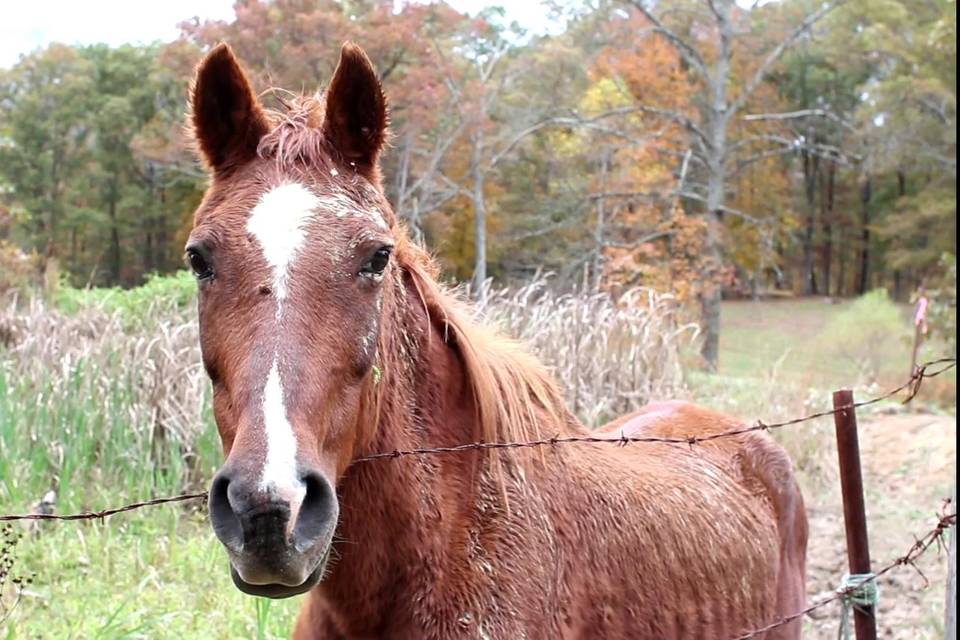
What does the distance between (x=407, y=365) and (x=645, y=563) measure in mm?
961

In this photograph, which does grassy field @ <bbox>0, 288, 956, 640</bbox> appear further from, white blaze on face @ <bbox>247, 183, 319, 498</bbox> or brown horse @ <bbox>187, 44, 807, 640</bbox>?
white blaze on face @ <bbox>247, 183, 319, 498</bbox>

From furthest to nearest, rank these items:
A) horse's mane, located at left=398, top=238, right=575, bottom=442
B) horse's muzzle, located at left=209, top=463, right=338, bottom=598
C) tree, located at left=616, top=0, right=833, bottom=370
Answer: tree, located at left=616, top=0, right=833, bottom=370
horse's mane, located at left=398, top=238, right=575, bottom=442
horse's muzzle, located at left=209, top=463, right=338, bottom=598

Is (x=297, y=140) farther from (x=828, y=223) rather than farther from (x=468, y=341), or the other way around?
(x=828, y=223)

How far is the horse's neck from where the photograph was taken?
1951 millimetres

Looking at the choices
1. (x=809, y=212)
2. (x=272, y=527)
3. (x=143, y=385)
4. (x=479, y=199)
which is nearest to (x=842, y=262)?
(x=809, y=212)

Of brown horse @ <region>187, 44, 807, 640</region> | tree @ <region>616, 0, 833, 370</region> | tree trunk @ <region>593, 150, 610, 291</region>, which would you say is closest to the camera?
brown horse @ <region>187, 44, 807, 640</region>

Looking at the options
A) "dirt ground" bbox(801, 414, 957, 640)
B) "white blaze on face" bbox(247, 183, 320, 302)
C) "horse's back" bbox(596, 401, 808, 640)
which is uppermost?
"white blaze on face" bbox(247, 183, 320, 302)

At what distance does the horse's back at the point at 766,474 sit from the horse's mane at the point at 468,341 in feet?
2.72

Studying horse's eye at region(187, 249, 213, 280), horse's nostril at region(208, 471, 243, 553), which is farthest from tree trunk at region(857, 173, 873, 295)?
horse's nostril at region(208, 471, 243, 553)

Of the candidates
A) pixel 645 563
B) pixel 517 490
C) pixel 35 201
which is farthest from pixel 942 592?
pixel 35 201

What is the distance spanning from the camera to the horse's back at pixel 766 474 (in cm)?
325

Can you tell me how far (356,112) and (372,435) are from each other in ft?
2.49

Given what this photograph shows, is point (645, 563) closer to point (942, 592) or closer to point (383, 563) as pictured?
point (383, 563)

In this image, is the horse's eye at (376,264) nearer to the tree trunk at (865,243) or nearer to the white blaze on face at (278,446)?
the white blaze on face at (278,446)
